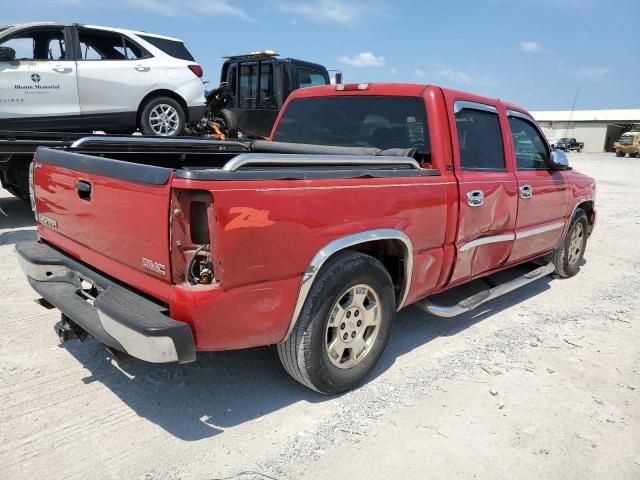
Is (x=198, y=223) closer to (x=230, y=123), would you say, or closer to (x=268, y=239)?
(x=268, y=239)

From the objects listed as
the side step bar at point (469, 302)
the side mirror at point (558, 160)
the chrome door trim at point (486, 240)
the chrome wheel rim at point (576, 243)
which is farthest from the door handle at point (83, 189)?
the chrome wheel rim at point (576, 243)

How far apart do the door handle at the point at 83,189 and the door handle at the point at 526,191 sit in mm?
3333

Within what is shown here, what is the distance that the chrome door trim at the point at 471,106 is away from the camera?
12.3 feet

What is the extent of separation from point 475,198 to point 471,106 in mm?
771

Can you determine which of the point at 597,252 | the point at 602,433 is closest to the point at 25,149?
the point at 602,433

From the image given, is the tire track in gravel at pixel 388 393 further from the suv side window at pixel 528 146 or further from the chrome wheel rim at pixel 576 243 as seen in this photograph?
the suv side window at pixel 528 146

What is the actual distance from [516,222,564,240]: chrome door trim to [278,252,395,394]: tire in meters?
1.80

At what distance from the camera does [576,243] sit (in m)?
5.90

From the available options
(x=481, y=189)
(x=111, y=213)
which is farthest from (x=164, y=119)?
(x=111, y=213)

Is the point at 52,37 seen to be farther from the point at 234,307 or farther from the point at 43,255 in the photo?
the point at 234,307

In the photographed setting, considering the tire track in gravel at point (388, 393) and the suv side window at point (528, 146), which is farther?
the suv side window at point (528, 146)

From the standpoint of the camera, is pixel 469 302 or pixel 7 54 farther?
pixel 7 54

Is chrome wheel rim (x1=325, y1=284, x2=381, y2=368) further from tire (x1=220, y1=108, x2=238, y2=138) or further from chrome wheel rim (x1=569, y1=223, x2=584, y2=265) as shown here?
tire (x1=220, y1=108, x2=238, y2=138)

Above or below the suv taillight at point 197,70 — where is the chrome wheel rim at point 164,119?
below
